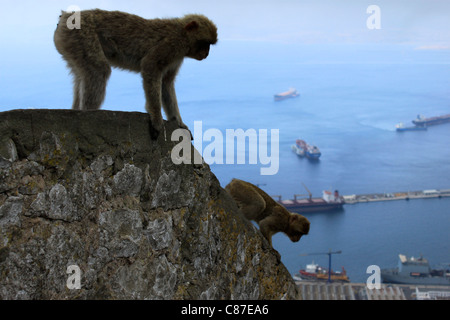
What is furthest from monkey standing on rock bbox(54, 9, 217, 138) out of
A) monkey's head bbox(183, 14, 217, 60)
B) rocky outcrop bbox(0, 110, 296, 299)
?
rocky outcrop bbox(0, 110, 296, 299)

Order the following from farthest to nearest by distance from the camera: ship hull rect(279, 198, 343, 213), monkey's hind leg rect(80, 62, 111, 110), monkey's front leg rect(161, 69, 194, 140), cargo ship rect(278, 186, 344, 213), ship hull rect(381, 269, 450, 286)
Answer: cargo ship rect(278, 186, 344, 213)
ship hull rect(279, 198, 343, 213)
ship hull rect(381, 269, 450, 286)
monkey's front leg rect(161, 69, 194, 140)
monkey's hind leg rect(80, 62, 111, 110)

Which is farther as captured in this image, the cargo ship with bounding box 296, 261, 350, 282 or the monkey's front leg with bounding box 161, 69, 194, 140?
the cargo ship with bounding box 296, 261, 350, 282

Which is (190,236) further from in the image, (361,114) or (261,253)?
(361,114)

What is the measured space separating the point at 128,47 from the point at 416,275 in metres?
22.0

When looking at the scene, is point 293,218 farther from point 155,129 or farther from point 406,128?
point 406,128

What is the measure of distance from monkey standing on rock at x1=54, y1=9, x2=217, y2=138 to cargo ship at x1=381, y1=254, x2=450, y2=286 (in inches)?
844

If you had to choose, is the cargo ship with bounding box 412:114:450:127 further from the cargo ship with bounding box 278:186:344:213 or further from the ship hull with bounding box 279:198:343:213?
the ship hull with bounding box 279:198:343:213

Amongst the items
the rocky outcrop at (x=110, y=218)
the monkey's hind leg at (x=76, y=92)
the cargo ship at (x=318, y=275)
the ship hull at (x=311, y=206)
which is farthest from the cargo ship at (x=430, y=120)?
the monkey's hind leg at (x=76, y=92)

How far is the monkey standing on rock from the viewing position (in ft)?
12.8

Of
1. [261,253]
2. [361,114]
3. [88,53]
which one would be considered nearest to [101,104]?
[88,53]

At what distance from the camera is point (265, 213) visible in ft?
16.7

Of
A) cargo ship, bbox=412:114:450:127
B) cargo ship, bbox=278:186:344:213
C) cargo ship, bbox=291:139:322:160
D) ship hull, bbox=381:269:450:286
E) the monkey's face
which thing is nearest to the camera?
the monkey's face

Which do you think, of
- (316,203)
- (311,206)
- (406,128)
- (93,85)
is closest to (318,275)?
(311,206)

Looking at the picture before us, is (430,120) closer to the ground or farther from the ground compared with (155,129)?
farther from the ground
